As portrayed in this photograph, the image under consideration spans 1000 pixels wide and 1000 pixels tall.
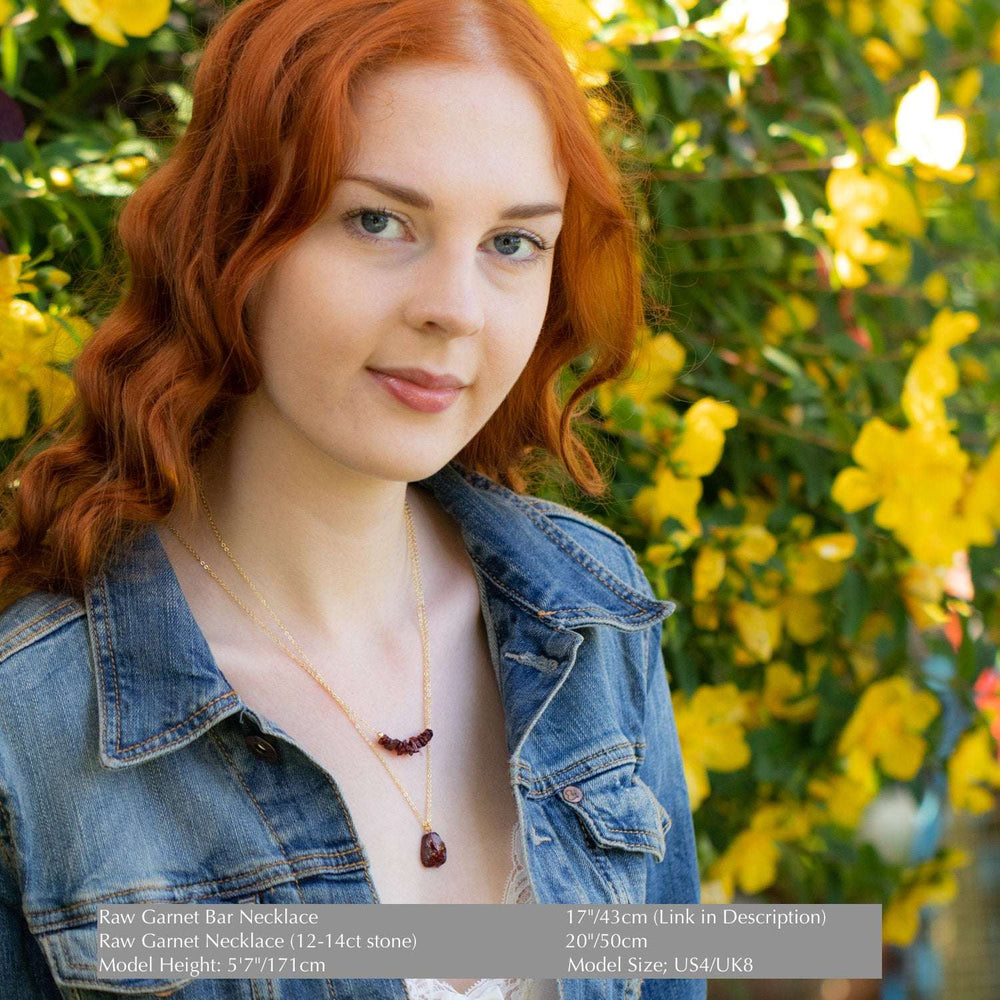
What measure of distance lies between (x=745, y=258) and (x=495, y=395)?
626 millimetres

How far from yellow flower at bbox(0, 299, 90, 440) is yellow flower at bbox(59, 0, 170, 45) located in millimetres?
267

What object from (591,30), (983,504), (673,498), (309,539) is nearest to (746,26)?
(591,30)

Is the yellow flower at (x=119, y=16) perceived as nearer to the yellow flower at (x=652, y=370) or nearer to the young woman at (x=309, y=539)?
the young woman at (x=309, y=539)

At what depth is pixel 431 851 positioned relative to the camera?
1.13 meters

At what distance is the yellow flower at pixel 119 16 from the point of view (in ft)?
3.93

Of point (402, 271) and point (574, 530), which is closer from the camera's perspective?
point (402, 271)

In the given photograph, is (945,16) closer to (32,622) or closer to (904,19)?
(904,19)

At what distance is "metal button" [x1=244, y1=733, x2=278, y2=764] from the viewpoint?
1056 millimetres

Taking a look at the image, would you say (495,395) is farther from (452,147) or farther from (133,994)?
(133,994)

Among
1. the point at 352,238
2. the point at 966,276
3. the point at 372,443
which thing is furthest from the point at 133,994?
the point at 966,276

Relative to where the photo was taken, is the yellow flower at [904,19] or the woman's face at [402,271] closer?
the woman's face at [402,271]

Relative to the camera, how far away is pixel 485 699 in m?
1.28

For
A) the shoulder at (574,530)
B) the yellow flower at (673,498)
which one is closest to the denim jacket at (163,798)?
the shoulder at (574,530)

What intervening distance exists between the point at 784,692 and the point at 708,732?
169mm
